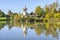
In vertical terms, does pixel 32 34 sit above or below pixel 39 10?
above

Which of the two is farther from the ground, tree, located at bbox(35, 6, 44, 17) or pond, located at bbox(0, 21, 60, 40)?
pond, located at bbox(0, 21, 60, 40)

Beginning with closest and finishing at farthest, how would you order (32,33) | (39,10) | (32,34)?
(32,34) < (32,33) < (39,10)

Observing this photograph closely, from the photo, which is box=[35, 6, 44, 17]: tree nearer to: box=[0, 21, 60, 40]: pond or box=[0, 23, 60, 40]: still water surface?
box=[0, 21, 60, 40]: pond

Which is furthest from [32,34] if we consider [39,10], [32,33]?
[39,10]

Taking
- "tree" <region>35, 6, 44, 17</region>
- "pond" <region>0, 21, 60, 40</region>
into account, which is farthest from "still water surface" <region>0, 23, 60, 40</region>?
"tree" <region>35, 6, 44, 17</region>

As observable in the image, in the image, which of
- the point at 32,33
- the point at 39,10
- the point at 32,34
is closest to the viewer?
the point at 32,34

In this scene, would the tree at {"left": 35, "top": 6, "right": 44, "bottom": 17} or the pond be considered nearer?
the pond

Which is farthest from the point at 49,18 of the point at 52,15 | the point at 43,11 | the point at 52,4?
the point at 43,11

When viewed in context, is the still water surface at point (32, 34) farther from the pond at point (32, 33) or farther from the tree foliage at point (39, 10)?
the tree foliage at point (39, 10)

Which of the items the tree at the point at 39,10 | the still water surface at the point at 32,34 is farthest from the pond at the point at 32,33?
the tree at the point at 39,10

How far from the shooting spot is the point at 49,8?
55344 mm

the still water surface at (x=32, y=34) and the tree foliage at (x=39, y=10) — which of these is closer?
the still water surface at (x=32, y=34)

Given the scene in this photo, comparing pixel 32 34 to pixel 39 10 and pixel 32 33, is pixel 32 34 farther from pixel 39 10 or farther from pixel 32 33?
pixel 39 10

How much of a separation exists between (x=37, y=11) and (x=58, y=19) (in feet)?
58.1
